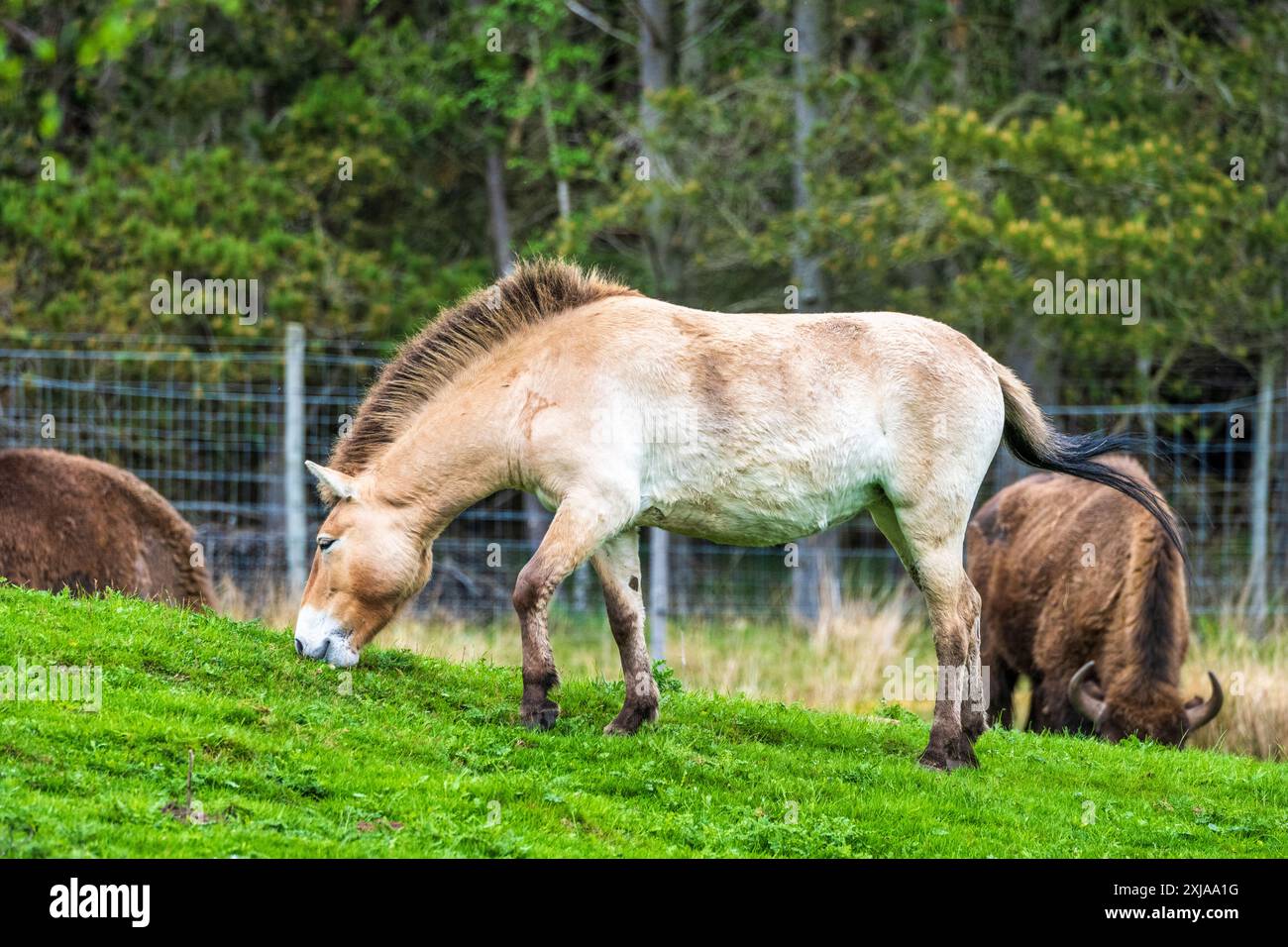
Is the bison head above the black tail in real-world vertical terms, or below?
below

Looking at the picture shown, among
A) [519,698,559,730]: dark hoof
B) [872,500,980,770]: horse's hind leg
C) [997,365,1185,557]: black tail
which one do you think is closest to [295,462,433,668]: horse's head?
[519,698,559,730]: dark hoof

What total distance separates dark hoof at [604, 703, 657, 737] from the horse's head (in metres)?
1.21

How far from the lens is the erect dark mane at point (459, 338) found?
7418 mm

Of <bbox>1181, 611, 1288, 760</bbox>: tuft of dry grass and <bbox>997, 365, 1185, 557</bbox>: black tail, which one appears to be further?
<bbox>1181, 611, 1288, 760</bbox>: tuft of dry grass

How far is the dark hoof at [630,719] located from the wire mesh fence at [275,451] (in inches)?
218

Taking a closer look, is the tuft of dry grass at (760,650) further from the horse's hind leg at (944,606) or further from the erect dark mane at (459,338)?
the horse's hind leg at (944,606)

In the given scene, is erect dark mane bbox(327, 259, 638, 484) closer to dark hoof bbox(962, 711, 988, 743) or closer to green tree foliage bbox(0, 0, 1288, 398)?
dark hoof bbox(962, 711, 988, 743)

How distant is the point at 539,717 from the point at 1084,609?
15.7 feet

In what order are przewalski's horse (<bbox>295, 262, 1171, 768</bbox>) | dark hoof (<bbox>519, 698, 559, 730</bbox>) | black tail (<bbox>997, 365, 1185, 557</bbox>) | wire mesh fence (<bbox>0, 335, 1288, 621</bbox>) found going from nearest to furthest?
dark hoof (<bbox>519, 698, 559, 730</bbox>) < przewalski's horse (<bbox>295, 262, 1171, 768</bbox>) < black tail (<bbox>997, 365, 1185, 557</bbox>) < wire mesh fence (<bbox>0, 335, 1288, 621</bbox>)

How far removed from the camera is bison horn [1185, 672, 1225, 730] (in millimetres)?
9203

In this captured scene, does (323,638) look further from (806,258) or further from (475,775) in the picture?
(806,258)

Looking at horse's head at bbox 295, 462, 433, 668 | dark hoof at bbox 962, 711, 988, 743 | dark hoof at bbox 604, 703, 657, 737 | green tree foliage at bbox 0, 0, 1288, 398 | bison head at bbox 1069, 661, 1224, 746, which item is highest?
green tree foliage at bbox 0, 0, 1288, 398

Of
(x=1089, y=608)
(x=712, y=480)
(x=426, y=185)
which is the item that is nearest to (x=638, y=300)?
(x=712, y=480)

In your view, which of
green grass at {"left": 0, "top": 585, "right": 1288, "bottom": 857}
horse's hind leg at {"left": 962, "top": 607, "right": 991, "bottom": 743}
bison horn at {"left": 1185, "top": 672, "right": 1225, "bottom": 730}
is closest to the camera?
green grass at {"left": 0, "top": 585, "right": 1288, "bottom": 857}
